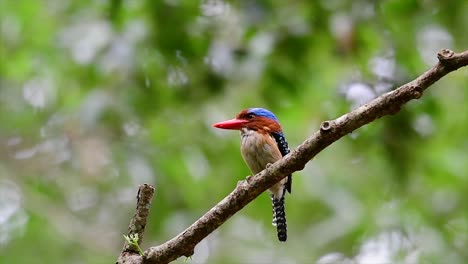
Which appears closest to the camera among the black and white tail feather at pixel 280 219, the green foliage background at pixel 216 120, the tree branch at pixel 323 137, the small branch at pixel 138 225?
the tree branch at pixel 323 137

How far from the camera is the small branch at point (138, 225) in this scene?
2.44m

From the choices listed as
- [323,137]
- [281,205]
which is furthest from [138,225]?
[281,205]

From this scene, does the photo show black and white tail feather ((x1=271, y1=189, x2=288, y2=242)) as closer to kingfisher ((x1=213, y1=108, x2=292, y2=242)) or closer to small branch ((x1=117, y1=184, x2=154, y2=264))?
kingfisher ((x1=213, y1=108, x2=292, y2=242))

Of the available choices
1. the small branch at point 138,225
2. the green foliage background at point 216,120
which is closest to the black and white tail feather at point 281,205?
the green foliage background at point 216,120

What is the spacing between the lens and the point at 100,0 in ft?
17.1

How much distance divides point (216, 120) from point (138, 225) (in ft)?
9.26

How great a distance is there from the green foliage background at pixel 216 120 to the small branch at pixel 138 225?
2.03 meters

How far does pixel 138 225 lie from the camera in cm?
250

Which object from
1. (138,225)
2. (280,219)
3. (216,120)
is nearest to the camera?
(138,225)

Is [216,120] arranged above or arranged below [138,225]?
above

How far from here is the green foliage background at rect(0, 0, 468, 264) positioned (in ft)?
15.3

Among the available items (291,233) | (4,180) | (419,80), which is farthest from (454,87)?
(419,80)

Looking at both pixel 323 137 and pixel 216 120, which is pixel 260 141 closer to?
pixel 323 137

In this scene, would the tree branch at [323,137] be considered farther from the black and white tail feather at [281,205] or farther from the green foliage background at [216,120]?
the green foliage background at [216,120]
